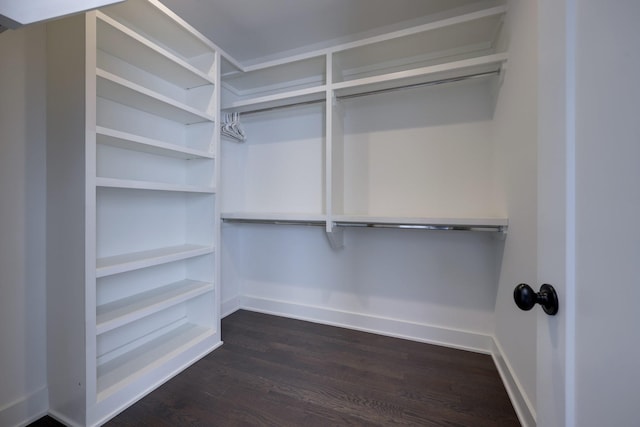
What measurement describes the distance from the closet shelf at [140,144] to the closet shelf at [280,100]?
0.61m

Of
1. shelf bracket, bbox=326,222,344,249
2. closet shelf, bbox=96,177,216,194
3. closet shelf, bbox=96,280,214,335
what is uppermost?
closet shelf, bbox=96,177,216,194

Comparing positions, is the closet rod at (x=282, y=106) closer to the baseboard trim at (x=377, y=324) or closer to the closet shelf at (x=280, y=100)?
the closet shelf at (x=280, y=100)

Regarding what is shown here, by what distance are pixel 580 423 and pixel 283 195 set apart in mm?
2207

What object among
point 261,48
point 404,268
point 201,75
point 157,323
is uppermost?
point 261,48

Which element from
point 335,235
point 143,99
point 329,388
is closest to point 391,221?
point 335,235

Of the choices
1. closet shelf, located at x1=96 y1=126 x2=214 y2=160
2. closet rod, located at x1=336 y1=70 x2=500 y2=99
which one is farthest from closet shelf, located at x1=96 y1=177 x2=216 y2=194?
closet rod, located at x1=336 y1=70 x2=500 y2=99

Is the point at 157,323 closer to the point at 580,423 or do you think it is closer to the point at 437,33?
the point at 580,423

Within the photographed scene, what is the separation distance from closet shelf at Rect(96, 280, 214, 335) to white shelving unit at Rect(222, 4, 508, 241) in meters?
0.60

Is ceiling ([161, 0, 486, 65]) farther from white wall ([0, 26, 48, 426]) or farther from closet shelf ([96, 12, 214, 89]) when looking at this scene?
white wall ([0, 26, 48, 426])

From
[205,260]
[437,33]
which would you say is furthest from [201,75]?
[437,33]

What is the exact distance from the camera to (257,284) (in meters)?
2.54

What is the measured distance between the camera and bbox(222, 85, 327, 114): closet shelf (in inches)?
75.6

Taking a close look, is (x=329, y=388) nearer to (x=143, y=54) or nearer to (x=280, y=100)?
(x=280, y=100)

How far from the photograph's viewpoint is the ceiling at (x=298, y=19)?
1.66 meters
